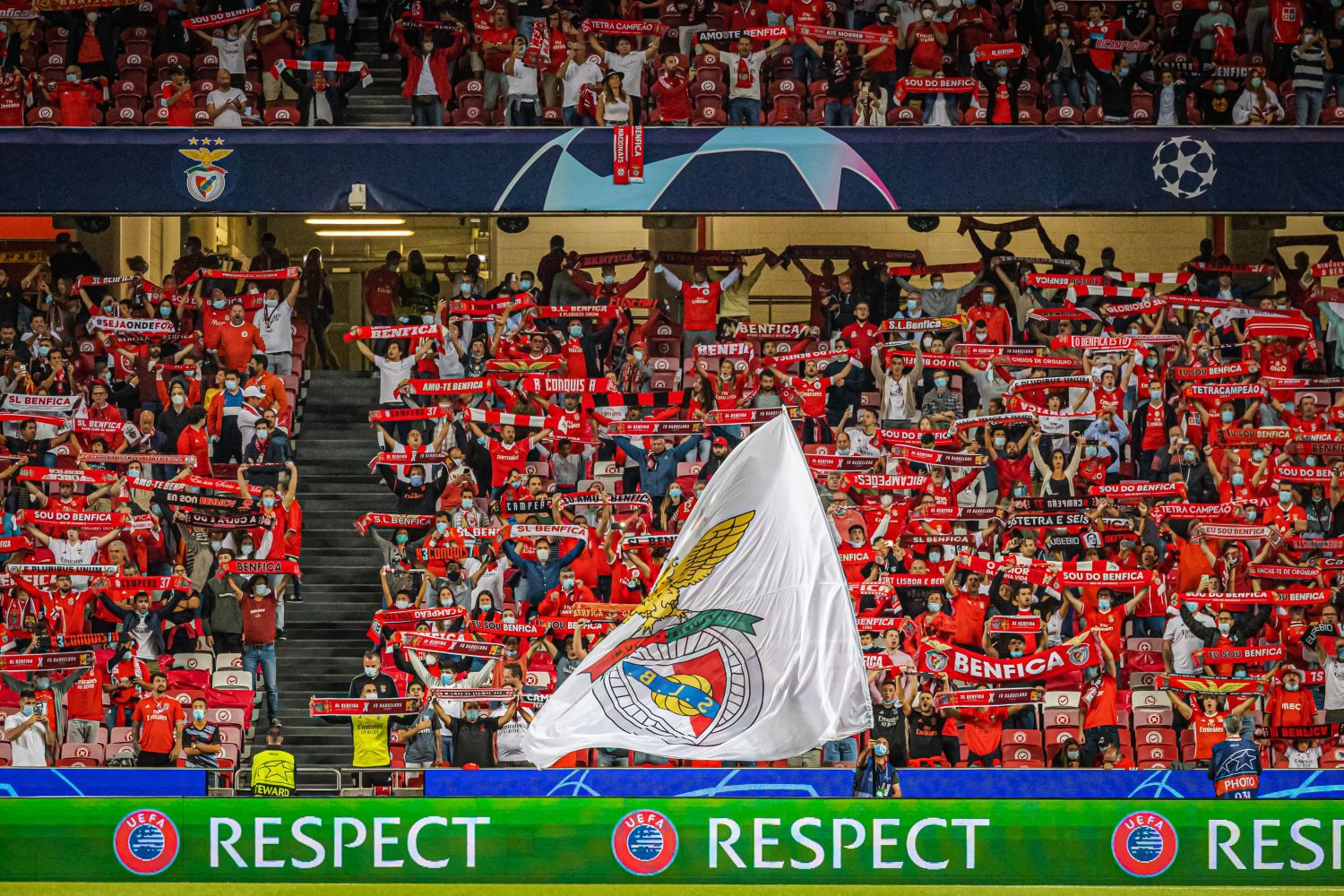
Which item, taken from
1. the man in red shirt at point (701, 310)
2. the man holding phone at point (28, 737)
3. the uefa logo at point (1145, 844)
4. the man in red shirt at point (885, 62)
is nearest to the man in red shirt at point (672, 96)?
the man in red shirt at point (701, 310)

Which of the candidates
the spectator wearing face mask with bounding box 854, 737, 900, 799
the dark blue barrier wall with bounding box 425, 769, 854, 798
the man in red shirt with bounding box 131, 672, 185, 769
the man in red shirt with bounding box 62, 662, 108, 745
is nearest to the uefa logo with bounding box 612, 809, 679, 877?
the dark blue barrier wall with bounding box 425, 769, 854, 798

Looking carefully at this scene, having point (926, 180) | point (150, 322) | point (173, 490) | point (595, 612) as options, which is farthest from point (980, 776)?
point (150, 322)

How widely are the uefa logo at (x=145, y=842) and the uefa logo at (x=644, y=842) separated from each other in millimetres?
4235

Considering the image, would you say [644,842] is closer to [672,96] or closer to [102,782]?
[102,782]

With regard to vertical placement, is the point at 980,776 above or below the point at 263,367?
below

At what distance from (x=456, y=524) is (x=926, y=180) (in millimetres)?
7816

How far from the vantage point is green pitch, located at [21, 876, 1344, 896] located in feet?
51.3

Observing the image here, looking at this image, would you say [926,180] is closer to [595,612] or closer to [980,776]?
[595,612]

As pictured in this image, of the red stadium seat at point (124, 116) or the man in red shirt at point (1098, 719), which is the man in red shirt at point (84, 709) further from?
the man in red shirt at point (1098, 719)

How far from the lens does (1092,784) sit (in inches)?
653

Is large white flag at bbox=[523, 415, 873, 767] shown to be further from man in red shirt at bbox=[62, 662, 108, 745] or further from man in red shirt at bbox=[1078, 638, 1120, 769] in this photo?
man in red shirt at bbox=[62, 662, 108, 745]

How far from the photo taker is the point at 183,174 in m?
22.5

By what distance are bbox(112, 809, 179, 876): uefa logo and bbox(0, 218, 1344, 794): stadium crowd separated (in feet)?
7.77

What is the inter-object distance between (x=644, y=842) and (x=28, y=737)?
23.0 ft
